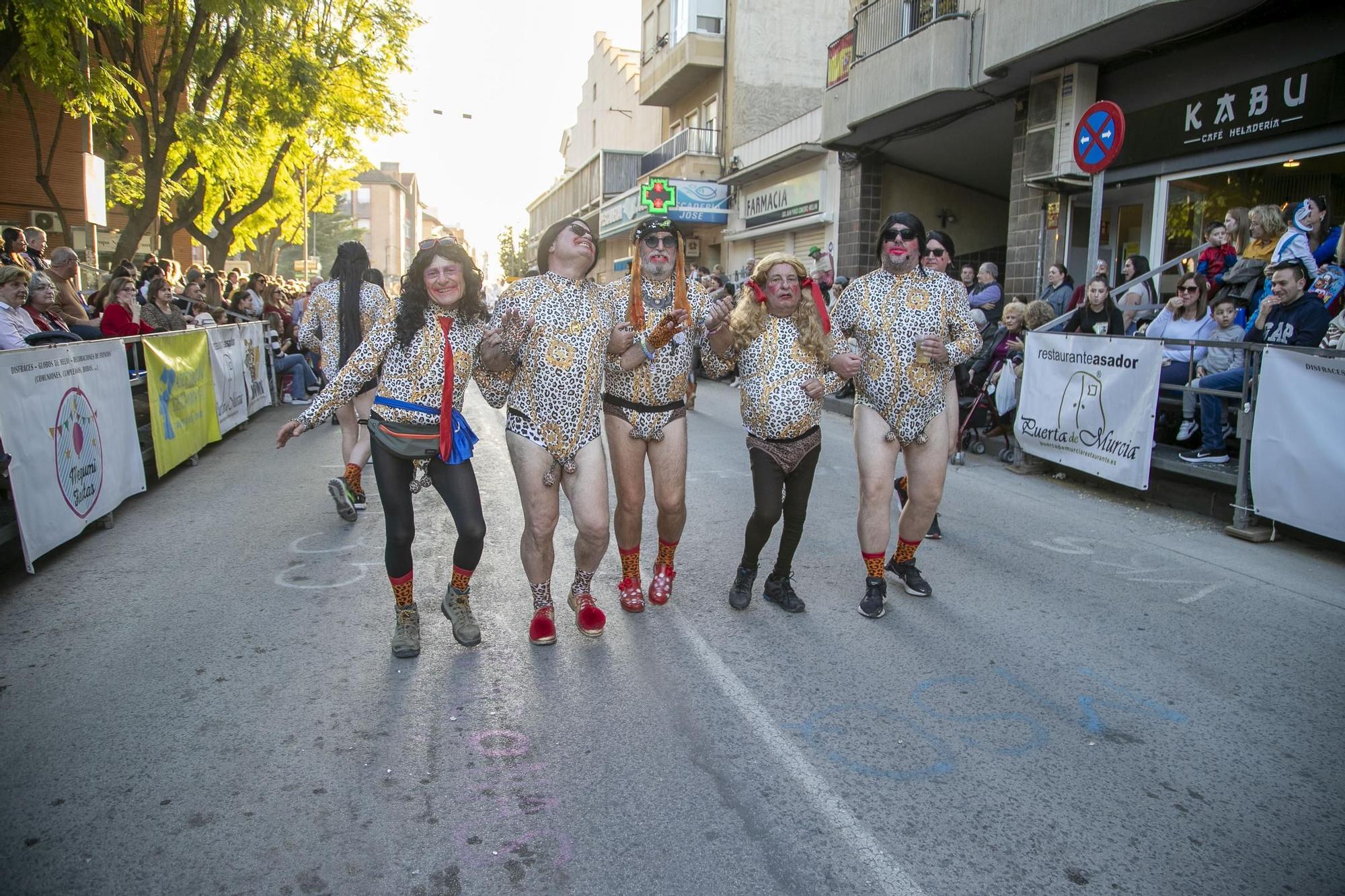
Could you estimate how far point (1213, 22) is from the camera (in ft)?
34.6

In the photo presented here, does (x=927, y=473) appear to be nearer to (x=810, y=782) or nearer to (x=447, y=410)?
(x=810, y=782)

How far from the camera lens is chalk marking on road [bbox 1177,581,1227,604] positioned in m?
5.34

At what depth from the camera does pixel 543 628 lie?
4473mm

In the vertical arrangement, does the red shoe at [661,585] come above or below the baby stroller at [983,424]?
below

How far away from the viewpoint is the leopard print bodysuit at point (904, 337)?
485 centimetres

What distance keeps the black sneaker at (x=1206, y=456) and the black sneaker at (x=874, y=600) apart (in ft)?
13.2

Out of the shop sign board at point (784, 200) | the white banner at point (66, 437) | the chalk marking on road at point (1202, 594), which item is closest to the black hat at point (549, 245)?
the white banner at point (66, 437)

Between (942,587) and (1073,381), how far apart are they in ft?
13.5

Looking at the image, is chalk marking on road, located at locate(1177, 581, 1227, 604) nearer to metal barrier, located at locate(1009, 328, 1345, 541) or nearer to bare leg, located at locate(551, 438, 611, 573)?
metal barrier, located at locate(1009, 328, 1345, 541)

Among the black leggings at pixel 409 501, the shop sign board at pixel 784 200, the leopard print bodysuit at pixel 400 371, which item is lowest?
the black leggings at pixel 409 501

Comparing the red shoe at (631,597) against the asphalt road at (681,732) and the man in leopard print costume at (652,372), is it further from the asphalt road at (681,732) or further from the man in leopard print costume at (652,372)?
the man in leopard print costume at (652,372)

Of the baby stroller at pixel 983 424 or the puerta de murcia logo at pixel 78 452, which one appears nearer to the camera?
the puerta de murcia logo at pixel 78 452

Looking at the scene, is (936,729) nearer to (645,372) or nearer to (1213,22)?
(645,372)

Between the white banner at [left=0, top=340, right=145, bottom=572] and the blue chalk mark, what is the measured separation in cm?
521
